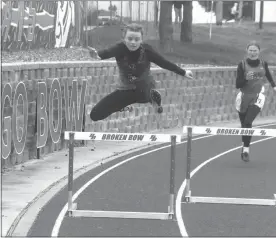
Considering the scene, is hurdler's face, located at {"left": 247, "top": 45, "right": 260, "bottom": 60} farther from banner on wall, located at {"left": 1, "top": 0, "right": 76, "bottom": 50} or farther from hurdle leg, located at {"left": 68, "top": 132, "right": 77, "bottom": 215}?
banner on wall, located at {"left": 1, "top": 0, "right": 76, "bottom": 50}

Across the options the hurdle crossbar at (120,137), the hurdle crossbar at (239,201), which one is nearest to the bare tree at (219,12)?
the hurdle crossbar at (239,201)

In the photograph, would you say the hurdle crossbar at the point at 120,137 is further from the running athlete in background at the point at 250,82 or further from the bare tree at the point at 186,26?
the bare tree at the point at 186,26

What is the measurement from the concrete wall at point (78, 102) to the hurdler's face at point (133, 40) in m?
5.99

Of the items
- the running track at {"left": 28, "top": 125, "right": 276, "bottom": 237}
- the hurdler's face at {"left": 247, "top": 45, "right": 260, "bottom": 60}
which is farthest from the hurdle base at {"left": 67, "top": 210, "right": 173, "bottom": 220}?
the hurdler's face at {"left": 247, "top": 45, "right": 260, "bottom": 60}

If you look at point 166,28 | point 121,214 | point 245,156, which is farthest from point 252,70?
point 166,28

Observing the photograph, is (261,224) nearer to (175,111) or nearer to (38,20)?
(38,20)

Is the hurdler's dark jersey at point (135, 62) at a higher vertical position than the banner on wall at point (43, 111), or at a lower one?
higher

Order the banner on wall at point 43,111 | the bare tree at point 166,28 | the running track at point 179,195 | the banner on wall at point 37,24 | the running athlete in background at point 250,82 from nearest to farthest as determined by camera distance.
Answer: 1. the running track at point 179,195
2. the running athlete in background at point 250,82
3. the banner on wall at point 43,111
4. the banner on wall at point 37,24
5. the bare tree at point 166,28

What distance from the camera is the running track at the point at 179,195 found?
40.2ft

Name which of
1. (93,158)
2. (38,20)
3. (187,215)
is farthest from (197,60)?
(187,215)

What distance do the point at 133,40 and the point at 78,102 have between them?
10.6 metres

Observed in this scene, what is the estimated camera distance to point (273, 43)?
28.4m

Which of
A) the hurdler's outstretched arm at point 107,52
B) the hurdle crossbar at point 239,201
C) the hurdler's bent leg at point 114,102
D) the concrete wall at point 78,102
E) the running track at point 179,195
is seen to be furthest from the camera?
the concrete wall at point 78,102

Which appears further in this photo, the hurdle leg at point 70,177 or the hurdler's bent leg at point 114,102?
the hurdle leg at point 70,177
